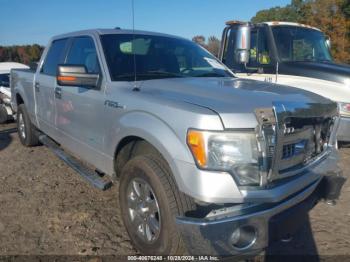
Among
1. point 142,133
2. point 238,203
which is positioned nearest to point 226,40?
point 142,133

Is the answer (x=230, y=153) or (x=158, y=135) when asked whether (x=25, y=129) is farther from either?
(x=230, y=153)

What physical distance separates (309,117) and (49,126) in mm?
3570

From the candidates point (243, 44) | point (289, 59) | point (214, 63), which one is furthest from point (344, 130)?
point (214, 63)

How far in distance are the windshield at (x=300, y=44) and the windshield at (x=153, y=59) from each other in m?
2.51

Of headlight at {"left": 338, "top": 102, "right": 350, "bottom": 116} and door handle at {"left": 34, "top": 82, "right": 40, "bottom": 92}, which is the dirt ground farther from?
door handle at {"left": 34, "top": 82, "right": 40, "bottom": 92}

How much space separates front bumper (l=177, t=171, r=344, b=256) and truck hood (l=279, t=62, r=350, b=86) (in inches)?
139

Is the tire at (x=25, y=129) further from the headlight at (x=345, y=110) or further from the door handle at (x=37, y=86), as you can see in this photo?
the headlight at (x=345, y=110)

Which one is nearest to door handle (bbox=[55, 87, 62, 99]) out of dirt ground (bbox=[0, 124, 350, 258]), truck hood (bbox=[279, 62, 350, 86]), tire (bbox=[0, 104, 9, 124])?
dirt ground (bbox=[0, 124, 350, 258])

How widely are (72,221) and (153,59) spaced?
1.87 meters

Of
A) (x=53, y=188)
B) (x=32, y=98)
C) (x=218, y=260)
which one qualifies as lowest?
(x=53, y=188)

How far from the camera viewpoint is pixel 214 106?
2668 mm

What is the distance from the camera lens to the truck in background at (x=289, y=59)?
18.6 feet

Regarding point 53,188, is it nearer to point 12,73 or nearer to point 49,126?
point 49,126

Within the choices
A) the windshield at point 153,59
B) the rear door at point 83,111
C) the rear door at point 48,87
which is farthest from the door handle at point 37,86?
the windshield at point 153,59
